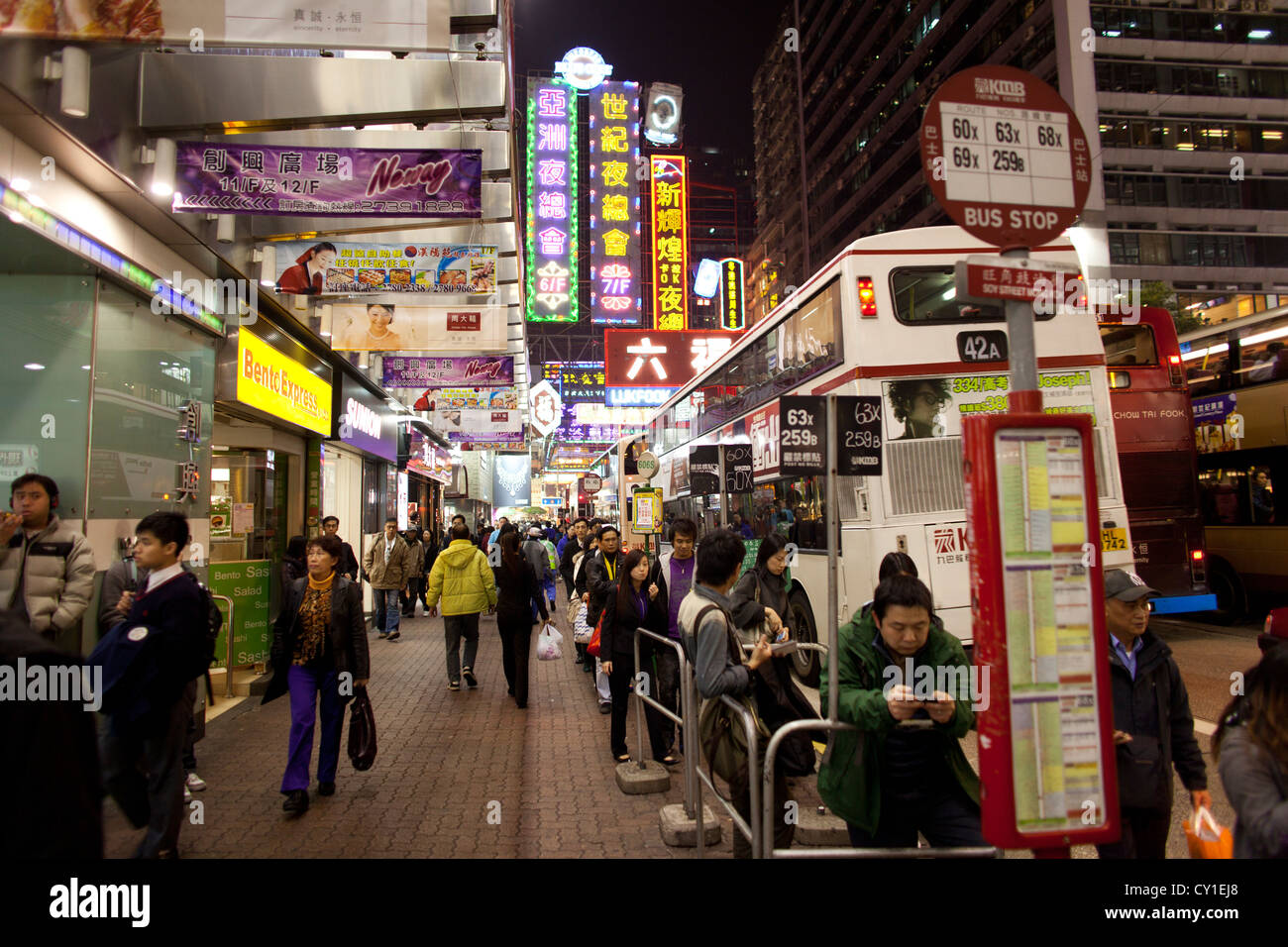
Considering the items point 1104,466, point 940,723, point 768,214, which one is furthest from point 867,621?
point 768,214

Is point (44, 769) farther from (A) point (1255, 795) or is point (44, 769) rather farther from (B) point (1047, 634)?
(A) point (1255, 795)

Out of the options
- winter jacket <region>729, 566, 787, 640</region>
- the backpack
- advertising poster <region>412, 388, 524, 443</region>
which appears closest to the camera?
the backpack

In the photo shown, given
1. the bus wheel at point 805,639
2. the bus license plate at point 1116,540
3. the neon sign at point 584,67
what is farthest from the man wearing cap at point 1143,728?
the neon sign at point 584,67

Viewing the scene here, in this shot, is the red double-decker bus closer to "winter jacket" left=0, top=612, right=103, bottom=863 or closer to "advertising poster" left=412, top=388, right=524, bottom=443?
"winter jacket" left=0, top=612, right=103, bottom=863

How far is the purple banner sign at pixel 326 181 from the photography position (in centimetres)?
642

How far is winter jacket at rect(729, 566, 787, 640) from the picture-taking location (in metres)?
3.79

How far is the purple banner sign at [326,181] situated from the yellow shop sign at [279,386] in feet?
6.32

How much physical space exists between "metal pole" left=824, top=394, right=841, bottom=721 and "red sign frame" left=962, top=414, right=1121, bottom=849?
19.3 inches

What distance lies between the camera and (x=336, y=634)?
5.16 meters

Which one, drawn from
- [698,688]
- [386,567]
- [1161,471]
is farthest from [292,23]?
[1161,471]

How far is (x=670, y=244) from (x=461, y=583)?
22.0 metres

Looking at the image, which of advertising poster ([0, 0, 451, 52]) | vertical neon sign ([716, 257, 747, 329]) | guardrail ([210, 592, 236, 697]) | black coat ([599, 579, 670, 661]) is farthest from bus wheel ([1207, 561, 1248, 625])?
vertical neon sign ([716, 257, 747, 329])

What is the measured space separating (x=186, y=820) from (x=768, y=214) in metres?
94.2
